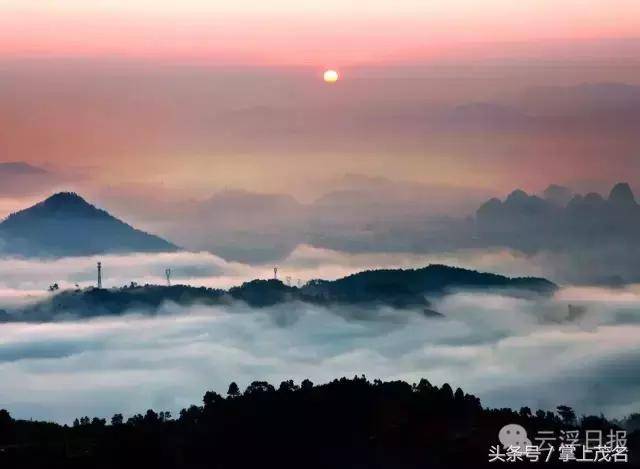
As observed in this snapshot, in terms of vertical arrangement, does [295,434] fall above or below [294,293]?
below

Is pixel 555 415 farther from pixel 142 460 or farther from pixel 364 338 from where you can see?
pixel 364 338

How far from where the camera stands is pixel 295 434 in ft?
236

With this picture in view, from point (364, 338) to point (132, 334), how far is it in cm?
2862

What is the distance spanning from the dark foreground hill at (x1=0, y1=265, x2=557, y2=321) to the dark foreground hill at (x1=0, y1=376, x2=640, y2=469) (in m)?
96.1

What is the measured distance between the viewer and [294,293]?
613ft

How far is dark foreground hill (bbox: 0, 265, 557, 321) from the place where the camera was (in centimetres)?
18088

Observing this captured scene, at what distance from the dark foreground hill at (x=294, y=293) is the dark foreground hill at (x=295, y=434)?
9606cm

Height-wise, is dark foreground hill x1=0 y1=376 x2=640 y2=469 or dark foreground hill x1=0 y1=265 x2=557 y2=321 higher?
dark foreground hill x1=0 y1=265 x2=557 y2=321

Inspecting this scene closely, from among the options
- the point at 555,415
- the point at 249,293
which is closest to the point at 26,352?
the point at 249,293

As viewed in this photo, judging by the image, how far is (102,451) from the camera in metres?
68.1

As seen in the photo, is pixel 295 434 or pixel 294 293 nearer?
pixel 295 434

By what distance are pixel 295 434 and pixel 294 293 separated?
376 ft

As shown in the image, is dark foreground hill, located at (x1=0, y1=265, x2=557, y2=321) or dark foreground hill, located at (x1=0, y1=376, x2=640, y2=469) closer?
dark foreground hill, located at (x1=0, y1=376, x2=640, y2=469)

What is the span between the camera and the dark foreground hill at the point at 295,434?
6831cm
